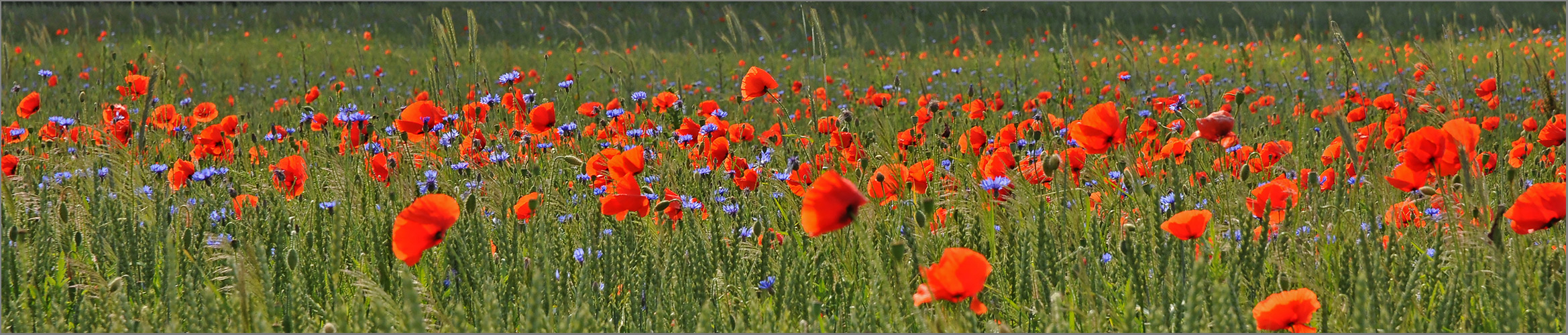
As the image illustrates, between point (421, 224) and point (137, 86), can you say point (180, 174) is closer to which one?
point (137, 86)

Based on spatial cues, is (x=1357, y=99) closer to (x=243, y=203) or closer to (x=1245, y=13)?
(x=243, y=203)

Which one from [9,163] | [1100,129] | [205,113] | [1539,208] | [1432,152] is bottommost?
[1539,208]

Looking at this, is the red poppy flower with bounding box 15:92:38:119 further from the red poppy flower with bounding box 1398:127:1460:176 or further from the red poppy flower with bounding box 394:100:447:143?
the red poppy flower with bounding box 1398:127:1460:176

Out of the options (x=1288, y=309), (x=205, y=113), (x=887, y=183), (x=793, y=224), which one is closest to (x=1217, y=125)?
(x=1288, y=309)

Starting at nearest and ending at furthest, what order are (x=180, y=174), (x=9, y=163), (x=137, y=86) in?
1. (x=180, y=174)
2. (x=9, y=163)
3. (x=137, y=86)

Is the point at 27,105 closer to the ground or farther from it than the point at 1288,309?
farther from it

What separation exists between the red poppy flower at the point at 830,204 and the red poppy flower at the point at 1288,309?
1.61ft

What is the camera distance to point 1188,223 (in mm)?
1323

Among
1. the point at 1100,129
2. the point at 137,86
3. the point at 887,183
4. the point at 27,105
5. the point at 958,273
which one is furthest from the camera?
the point at 137,86

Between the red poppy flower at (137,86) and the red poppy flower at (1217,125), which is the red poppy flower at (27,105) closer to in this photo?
the red poppy flower at (137,86)

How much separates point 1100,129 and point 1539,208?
2.04 feet

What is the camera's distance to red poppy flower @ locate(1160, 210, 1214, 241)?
4.32ft

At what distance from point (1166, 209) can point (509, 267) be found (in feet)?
4.07

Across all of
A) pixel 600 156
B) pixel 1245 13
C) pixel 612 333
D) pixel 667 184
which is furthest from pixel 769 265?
pixel 1245 13
